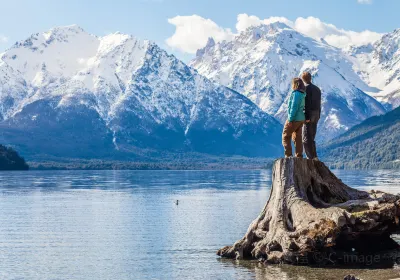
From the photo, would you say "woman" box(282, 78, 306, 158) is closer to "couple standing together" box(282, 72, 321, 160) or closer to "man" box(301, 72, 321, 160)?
"couple standing together" box(282, 72, 321, 160)

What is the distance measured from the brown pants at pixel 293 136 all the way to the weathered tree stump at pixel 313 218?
914mm

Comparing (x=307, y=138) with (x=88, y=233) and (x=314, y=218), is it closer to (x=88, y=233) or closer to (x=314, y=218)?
(x=314, y=218)

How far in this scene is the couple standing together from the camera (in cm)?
4919

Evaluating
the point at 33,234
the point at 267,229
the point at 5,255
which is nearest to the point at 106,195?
the point at 33,234

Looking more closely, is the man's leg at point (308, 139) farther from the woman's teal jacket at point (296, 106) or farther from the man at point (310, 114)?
the woman's teal jacket at point (296, 106)

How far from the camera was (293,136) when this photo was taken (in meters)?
50.2

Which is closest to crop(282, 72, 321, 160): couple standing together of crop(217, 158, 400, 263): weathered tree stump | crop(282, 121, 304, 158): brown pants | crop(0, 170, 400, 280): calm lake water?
crop(282, 121, 304, 158): brown pants

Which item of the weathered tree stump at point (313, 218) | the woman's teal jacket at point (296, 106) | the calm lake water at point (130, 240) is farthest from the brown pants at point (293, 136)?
the calm lake water at point (130, 240)

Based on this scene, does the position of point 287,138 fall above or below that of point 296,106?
below

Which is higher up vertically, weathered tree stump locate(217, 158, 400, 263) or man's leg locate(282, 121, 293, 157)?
man's leg locate(282, 121, 293, 157)

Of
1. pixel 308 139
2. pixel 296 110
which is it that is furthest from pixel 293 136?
pixel 296 110

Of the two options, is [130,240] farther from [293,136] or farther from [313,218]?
[313,218]

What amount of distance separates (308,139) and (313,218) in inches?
212

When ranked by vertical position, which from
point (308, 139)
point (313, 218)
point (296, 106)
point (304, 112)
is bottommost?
point (313, 218)
